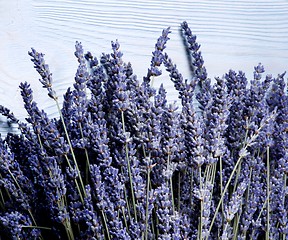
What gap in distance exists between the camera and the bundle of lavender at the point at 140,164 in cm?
104

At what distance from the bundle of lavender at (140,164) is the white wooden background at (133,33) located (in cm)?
7

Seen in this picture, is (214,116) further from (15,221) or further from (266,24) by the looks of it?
(266,24)

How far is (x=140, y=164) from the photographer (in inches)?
46.8

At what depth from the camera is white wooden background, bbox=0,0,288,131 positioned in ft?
4.27

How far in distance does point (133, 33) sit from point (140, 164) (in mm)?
366

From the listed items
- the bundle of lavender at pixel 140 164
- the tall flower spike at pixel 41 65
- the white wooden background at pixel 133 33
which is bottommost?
the bundle of lavender at pixel 140 164

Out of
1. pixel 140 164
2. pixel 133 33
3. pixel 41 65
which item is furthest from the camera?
pixel 133 33

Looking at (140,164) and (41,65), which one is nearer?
(41,65)

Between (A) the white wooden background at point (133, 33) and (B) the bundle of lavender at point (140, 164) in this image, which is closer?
(B) the bundle of lavender at point (140, 164)

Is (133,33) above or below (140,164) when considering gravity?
above

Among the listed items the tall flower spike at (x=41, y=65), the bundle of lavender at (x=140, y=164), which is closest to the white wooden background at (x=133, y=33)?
the bundle of lavender at (x=140, y=164)

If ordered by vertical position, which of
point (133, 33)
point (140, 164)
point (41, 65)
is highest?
point (133, 33)

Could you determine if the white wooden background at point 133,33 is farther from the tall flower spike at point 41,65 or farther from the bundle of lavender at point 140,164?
the tall flower spike at point 41,65

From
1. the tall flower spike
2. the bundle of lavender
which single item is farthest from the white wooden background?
the tall flower spike
